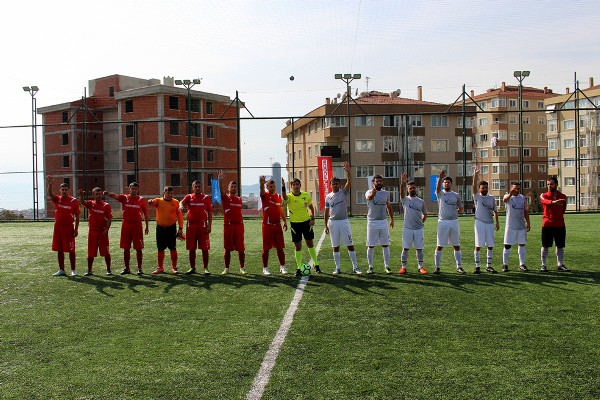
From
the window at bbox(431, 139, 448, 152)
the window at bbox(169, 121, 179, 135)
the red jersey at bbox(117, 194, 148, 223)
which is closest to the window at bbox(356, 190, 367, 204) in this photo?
the window at bbox(431, 139, 448, 152)

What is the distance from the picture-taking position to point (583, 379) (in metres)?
4.87

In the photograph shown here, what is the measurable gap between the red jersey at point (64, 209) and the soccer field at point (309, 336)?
44.3 inches

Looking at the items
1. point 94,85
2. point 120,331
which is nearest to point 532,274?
point 120,331

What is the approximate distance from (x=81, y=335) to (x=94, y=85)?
6443cm

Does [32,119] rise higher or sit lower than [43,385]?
higher

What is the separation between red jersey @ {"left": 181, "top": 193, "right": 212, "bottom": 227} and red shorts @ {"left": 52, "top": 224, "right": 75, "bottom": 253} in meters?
2.28

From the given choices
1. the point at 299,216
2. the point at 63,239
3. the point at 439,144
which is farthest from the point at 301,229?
the point at 439,144

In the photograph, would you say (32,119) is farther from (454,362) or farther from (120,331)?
(454,362)

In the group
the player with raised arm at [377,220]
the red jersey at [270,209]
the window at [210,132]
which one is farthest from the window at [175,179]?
the player with raised arm at [377,220]

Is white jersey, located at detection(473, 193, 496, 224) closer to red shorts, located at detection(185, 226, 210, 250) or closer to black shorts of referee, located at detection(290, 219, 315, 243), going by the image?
black shorts of referee, located at detection(290, 219, 315, 243)

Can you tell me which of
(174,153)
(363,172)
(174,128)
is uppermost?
(174,128)

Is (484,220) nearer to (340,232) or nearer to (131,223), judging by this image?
(340,232)

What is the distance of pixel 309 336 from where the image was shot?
20.9 ft

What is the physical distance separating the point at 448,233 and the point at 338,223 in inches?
81.0
